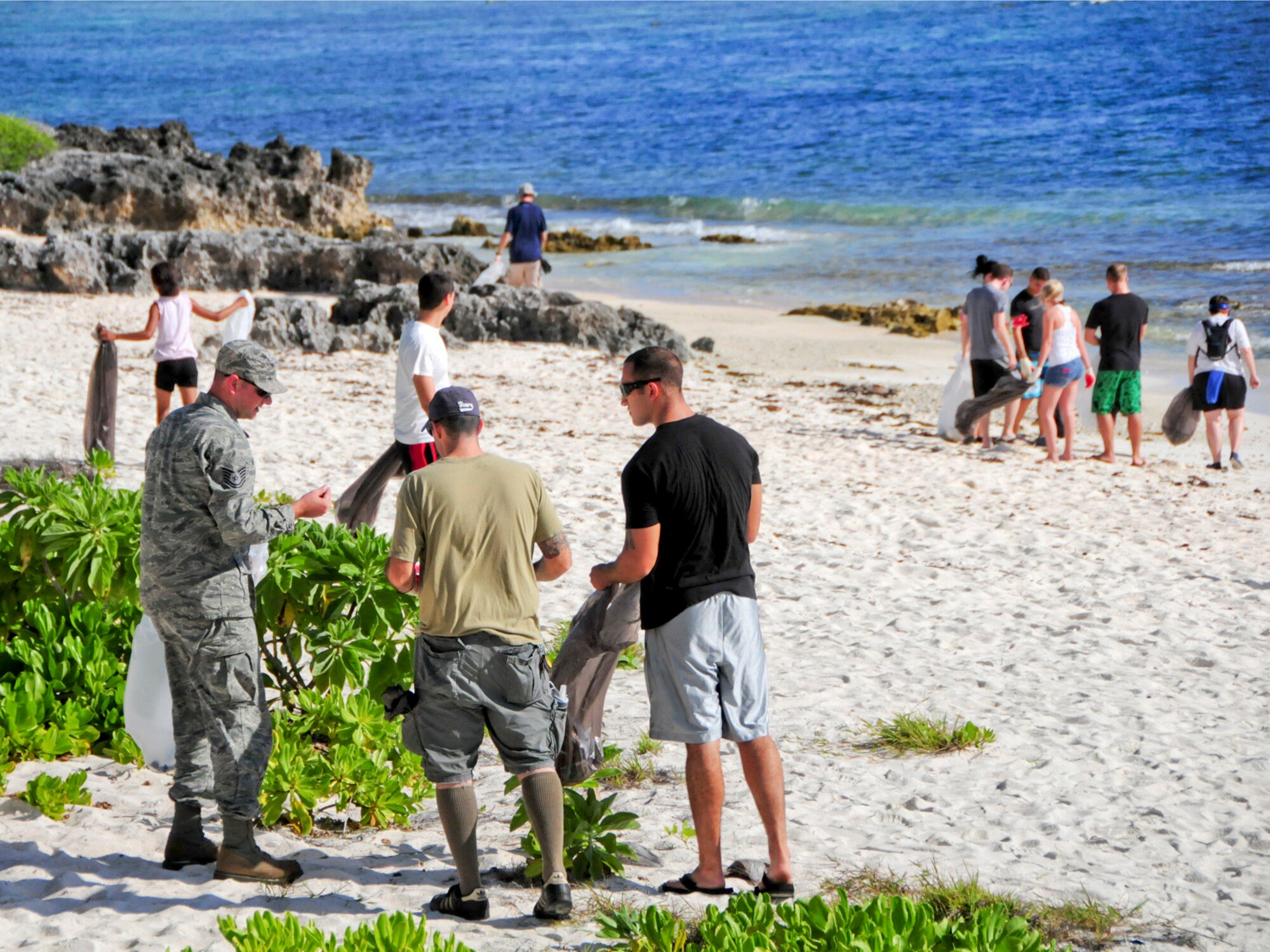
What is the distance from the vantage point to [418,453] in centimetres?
659

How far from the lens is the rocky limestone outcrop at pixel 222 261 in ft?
55.2

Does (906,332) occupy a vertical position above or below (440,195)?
below

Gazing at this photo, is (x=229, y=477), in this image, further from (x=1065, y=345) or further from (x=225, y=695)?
(x=1065, y=345)

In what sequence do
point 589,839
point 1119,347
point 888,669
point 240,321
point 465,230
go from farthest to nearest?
point 465,230 < point 1119,347 < point 240,321 < point 888,669 < point 589,839

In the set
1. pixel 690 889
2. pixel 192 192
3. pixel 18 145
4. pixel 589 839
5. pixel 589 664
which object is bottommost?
pixel 690 889

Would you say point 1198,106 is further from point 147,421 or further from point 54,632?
point 54,632

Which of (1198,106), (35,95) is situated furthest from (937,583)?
(35,95)

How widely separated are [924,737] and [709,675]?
1889 mm

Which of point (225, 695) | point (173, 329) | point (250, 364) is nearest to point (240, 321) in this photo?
point (173, 329)

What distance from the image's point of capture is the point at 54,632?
498cm

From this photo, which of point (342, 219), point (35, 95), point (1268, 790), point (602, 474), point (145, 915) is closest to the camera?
point (145, 915)

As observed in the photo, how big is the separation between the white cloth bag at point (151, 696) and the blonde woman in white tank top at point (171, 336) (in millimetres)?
5038

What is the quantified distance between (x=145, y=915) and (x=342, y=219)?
80.0 ft

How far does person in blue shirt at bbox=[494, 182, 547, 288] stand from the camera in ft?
48.4
